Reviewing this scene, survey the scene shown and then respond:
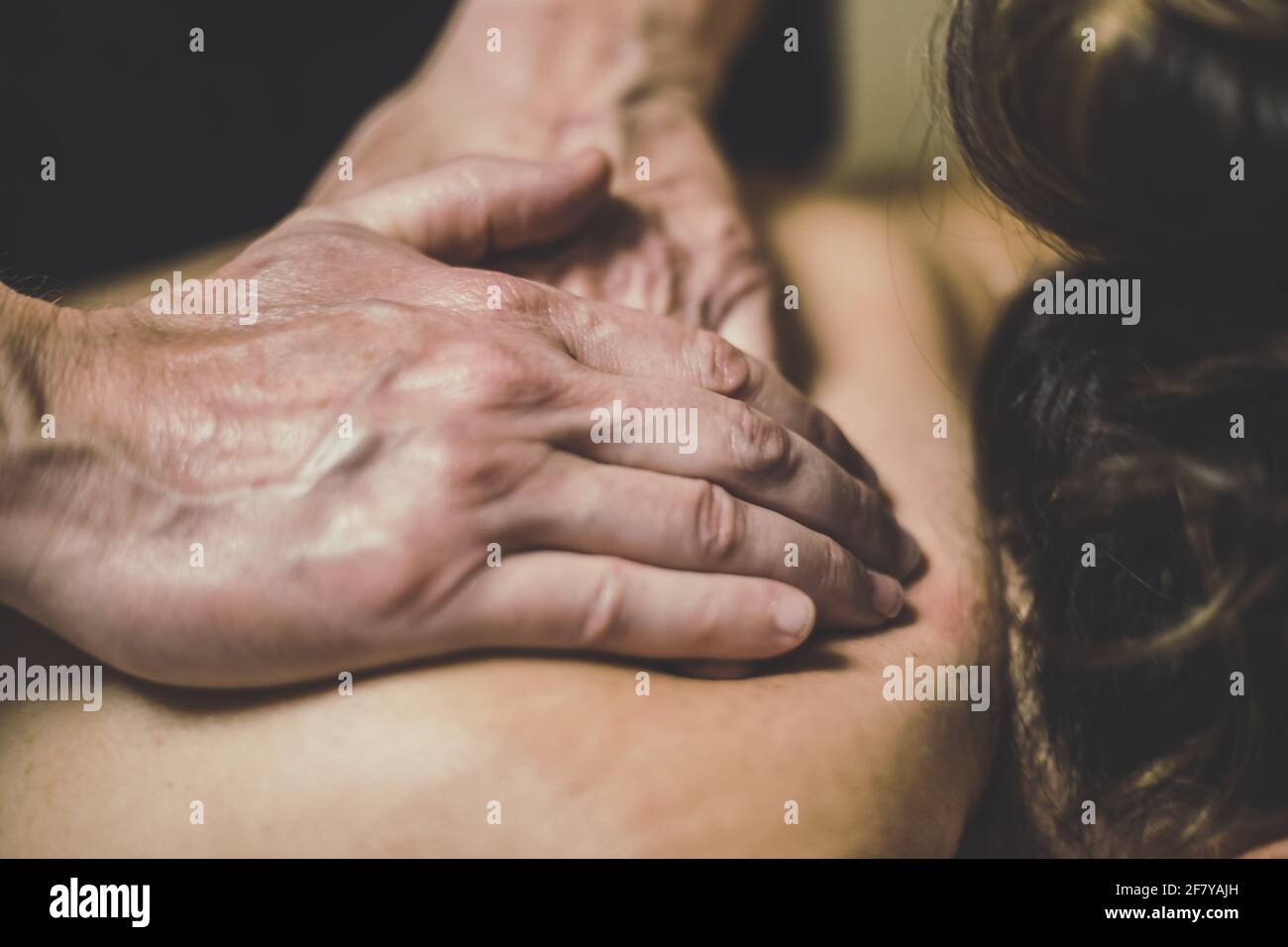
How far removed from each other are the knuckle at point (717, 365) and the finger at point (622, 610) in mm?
135

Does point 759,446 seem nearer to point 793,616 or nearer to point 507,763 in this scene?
point 793,616

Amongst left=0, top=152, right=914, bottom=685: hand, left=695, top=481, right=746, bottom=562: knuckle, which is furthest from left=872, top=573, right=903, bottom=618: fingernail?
left=695, top=481, right=746, bottom=562: knuckle

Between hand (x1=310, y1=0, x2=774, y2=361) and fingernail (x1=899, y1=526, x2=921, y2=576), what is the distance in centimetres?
21

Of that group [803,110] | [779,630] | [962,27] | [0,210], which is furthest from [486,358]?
[803,110]

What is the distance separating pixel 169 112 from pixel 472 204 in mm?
745

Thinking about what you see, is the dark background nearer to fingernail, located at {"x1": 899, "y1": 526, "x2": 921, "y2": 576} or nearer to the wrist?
the wrist

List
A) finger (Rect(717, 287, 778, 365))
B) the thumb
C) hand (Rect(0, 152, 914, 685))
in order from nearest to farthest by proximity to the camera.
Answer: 1. hand (Rect(0, 152, 914, 685))
2. the thumb
3. finger (Rect(717, 287, 778, 365))

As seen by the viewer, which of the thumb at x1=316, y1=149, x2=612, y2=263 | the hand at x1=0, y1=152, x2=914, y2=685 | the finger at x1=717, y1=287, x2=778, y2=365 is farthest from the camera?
the finger at x1=717, y1=287, x2=778, y2=365

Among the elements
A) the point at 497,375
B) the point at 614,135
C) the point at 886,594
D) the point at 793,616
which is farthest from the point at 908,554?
the point at 614,135

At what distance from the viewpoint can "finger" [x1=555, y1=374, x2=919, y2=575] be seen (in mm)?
686

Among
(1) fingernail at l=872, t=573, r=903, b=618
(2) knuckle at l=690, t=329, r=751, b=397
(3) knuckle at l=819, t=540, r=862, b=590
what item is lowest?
(1) fingernail at l=872, t=573, r=903, b=618

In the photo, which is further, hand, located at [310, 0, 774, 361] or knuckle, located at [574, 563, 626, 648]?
hand, located at [310, 0, 774, 361]

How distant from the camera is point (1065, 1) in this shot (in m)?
0.76

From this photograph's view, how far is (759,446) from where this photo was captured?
0.70 metres
